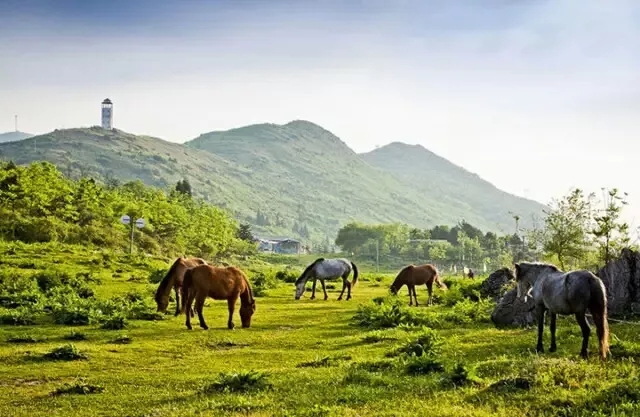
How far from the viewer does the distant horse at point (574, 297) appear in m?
14.2

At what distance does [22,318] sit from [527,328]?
16938 mm

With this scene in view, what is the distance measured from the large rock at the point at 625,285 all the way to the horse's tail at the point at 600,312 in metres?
8.53

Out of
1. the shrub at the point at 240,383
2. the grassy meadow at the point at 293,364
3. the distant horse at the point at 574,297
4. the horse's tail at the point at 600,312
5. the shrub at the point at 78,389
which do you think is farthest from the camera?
the distant horse at the point at 574,297

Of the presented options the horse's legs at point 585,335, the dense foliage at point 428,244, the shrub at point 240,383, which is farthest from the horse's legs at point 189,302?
the dense foliage at point 428,244

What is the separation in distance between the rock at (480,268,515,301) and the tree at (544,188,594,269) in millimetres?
12152

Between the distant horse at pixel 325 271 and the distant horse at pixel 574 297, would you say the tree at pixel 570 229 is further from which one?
the distant horse at pixel 574 297

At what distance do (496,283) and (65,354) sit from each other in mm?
19462

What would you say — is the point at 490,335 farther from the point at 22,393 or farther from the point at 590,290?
the point at 22,393

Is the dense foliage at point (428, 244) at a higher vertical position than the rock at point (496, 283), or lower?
higher

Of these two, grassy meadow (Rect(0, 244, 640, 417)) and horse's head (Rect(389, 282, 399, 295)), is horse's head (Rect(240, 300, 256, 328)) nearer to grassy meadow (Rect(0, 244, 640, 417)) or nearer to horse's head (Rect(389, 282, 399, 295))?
grassy meadow (Rect(0, 244, 640, 417))

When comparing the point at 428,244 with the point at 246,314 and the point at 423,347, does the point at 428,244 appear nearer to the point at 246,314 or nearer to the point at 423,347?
the point at 246,314

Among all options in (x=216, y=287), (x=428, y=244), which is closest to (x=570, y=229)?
(x=216, y=287)

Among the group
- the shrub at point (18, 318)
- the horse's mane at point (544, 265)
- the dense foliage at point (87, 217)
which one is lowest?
the shrub at point (18, 318)

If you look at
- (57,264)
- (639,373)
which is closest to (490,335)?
(639,373)
